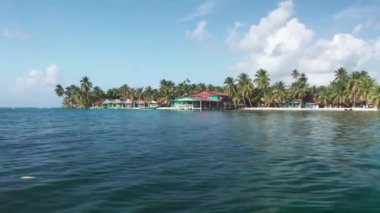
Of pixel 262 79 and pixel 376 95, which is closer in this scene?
pixel 376 95

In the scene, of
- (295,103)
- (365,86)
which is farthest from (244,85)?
(365,86)

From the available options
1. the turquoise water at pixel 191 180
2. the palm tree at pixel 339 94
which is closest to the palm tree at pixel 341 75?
the palm tree at pixel 339 94

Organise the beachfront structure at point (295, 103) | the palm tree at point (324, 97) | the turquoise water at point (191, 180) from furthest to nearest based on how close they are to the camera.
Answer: the beachfront structure at point (295, 103) < the palm tree at point (324, 97) < the turquoise water at point (191, 180)

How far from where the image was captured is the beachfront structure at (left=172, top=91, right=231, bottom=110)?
A: 6811 inches

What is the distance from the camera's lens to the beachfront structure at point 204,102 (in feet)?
568

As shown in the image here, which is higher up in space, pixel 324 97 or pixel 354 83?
pixel 354 83

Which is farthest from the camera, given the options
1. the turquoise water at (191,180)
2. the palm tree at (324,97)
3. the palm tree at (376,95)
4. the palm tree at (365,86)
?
the palm tree at (324,97)

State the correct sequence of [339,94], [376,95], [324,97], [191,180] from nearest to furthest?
1. [191,180]
2. [376,95]
3. [339,94]
4. [324,97]

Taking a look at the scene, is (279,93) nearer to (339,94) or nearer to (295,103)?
(295,103)

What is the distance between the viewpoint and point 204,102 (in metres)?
178

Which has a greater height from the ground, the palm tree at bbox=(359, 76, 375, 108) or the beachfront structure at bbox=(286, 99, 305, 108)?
the palm tree at bbox=(359, 76, 375, 108)

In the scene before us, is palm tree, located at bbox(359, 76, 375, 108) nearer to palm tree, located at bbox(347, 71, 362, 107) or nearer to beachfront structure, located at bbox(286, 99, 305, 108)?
palm tree, located at bbox(347, 71, 362, 107)

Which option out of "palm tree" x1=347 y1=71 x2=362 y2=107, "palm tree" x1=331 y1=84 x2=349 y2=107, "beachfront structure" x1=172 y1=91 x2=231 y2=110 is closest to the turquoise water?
"palm tree" x1=347 y1=71 x2=362 y2=107

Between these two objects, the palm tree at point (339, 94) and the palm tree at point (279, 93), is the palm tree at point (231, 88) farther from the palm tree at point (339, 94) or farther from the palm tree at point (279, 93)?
the palm tree at point (339, 94)
